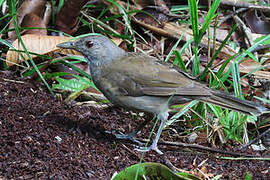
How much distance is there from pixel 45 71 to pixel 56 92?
46cm

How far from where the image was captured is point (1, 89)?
461cm

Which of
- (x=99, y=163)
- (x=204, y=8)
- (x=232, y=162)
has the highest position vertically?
(x=204, y=8)

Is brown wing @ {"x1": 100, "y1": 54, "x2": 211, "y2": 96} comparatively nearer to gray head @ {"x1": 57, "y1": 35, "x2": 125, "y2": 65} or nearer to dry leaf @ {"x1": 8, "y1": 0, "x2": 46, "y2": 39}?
gray head @ {"x1": 57, "y1": 35, "x2": 125, "y2": 65}

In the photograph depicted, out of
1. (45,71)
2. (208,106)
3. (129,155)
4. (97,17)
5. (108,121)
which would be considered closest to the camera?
(129,155)

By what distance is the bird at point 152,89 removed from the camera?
411 cm

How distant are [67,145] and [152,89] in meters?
0.99

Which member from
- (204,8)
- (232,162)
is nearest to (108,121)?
(232,162)

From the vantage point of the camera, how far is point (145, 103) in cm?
417

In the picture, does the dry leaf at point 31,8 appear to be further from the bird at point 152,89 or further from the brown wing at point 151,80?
the brown wing at point 151,80

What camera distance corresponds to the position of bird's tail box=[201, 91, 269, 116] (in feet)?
13.1

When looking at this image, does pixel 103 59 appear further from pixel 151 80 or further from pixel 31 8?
pixel 31 8

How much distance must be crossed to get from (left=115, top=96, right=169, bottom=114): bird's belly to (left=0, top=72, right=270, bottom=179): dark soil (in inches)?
13.9

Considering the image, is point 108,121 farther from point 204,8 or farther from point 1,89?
point 204,8

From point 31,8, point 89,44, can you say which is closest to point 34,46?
point 31,8
